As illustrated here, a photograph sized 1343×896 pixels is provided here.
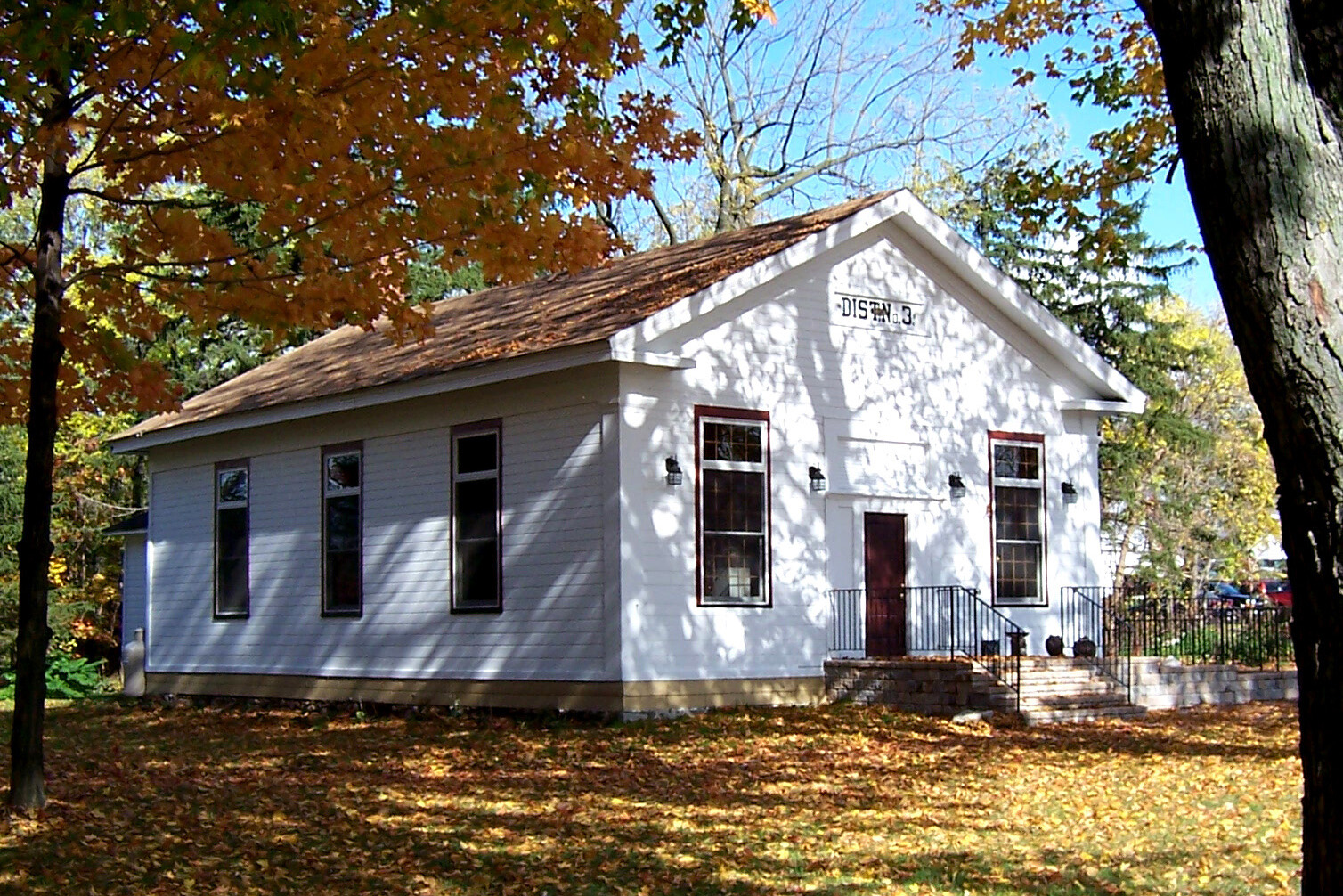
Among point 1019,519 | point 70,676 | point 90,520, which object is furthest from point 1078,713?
point 90,520

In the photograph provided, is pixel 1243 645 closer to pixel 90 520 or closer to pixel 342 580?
pixel 342 580

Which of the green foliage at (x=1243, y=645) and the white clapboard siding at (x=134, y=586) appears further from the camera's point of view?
the white clapboard siding at (x=134, y=586)

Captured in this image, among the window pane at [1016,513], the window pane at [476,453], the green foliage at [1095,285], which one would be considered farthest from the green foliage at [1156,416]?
the window pane at [476,453]

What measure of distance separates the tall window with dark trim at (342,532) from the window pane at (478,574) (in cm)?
212

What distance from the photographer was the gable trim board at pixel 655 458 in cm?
1759

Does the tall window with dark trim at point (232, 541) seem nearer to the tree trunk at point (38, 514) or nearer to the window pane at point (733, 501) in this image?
the window pane at point (733, 501)

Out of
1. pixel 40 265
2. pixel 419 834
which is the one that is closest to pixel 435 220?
pixel 40 265

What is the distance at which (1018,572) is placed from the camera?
21.3 m

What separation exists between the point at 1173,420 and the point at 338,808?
97.0ft

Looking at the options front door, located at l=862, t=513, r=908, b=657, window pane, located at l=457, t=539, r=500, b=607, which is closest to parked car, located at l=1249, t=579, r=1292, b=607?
front door, located at l=862, t=513, r=908, b=657

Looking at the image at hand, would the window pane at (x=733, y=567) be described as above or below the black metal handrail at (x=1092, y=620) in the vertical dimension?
above

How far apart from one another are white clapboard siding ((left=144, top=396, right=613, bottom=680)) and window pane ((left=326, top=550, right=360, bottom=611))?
0.22 m

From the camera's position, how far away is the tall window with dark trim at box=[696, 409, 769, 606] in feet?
59.7

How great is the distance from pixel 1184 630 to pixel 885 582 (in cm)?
678
